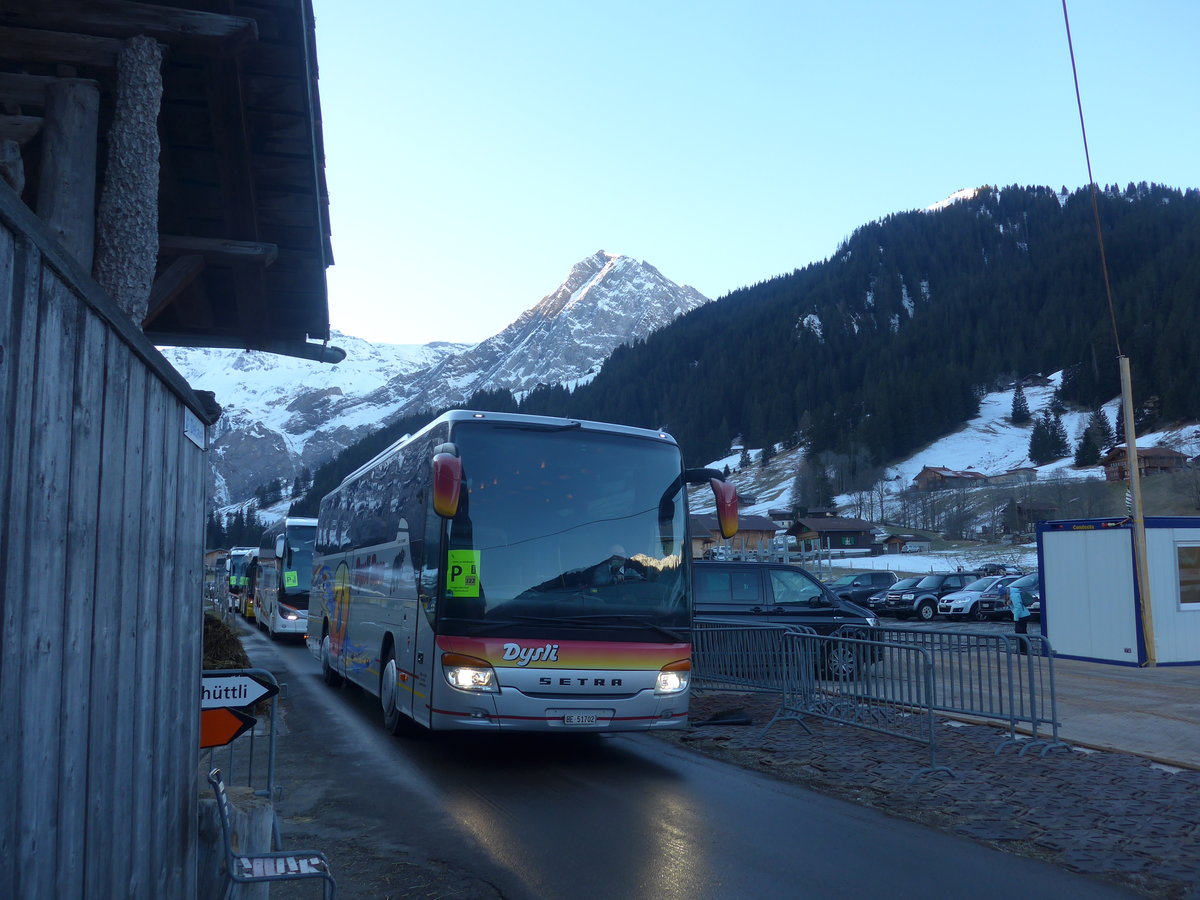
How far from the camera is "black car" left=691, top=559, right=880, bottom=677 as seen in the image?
1509 centimetres

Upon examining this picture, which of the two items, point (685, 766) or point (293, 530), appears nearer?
point (685, 766)

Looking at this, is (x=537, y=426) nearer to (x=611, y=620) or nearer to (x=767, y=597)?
(x=611, y=620)

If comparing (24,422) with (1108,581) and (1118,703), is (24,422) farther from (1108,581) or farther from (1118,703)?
(1108,581)

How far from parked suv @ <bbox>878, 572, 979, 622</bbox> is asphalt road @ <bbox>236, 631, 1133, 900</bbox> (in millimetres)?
30095

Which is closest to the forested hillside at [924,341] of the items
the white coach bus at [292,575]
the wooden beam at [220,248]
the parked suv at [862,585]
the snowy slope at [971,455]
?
the snowy slope at [971,455]

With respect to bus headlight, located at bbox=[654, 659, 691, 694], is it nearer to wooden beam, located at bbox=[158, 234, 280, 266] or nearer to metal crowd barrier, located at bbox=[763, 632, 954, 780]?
metal crowd barrier, located at bbox=[763, 632, 954, 780]

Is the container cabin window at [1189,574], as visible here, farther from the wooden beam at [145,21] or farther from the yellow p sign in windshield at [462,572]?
the wooden beam at [145,21]

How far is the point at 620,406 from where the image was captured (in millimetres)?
171875

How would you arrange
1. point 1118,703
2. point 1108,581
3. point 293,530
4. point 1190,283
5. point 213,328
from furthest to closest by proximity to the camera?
point 1190,283
point 293,530
point 1108,581
point 1118,703
point 213,328

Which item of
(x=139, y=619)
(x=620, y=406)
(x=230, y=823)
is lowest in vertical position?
(x=230, y=823)

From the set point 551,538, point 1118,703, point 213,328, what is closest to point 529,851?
point 551,538

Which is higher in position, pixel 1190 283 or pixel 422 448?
pixel 1190 283

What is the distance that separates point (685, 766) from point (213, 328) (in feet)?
23.1

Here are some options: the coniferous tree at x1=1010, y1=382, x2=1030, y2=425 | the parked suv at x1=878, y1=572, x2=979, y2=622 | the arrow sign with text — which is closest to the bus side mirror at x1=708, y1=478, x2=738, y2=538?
the arrow sign with text
